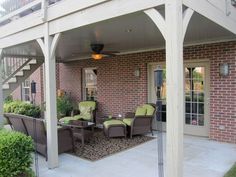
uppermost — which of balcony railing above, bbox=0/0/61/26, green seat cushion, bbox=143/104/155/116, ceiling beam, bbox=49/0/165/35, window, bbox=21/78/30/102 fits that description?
balcony railing above, bbox=0/0/61/26

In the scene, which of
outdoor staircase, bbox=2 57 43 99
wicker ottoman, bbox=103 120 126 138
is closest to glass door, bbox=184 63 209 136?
wicker ottoman, bbox=103 120 126 138

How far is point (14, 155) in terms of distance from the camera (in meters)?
4.06

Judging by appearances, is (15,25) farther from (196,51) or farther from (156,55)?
(196,51)

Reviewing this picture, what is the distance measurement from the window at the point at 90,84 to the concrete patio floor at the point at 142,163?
4826 mm

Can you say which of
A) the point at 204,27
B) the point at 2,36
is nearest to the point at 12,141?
the point at 2,36

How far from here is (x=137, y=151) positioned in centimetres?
594

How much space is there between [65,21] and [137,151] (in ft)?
11.4

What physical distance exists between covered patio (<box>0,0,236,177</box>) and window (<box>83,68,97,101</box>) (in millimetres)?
3984

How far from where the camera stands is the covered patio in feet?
9.98

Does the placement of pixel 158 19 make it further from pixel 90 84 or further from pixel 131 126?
pixel 90 84

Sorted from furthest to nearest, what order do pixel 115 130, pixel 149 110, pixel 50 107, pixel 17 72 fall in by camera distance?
pixel 17 72
pixel 149 110
pixel 115 130
pixel 50 107

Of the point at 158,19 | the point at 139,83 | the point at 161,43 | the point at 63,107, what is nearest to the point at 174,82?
the point at 158,19

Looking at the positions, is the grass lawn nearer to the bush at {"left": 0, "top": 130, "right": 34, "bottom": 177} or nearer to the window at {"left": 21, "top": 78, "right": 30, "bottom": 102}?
the bush at {"left": 0, "top": 130, "right": 34, "bottom": 177}

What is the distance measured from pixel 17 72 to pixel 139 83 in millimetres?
5107
